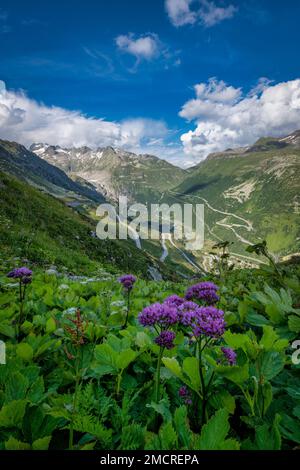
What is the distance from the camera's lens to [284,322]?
126 inches

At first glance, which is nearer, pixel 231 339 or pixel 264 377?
pixel 264 377

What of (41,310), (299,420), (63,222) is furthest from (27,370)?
(63,222)

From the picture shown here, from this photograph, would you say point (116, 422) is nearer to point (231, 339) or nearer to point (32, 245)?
point (231, 339)

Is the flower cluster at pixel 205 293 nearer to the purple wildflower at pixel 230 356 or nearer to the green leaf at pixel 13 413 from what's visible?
the purple wildflower at pixel 230 356

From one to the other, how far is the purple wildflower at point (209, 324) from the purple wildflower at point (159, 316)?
0.85 feet

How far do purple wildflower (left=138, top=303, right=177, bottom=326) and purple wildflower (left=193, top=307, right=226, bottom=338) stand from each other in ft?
0.85

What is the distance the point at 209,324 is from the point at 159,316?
49 cm

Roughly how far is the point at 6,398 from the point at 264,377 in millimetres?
1712

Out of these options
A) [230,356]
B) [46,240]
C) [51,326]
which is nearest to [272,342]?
[230,356]

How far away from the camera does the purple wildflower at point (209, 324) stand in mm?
2164

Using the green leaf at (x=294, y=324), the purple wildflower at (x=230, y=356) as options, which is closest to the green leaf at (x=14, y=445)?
the purple wildflower at (x=230, y=356)

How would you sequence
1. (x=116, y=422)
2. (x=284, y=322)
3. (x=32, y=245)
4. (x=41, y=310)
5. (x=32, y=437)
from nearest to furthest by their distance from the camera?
(x=32, y=437) < (x=116, y=422) < (x=284, y=322) < (x=41, y=310) < (x=32, y=245)

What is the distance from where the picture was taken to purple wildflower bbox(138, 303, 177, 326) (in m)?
2.51

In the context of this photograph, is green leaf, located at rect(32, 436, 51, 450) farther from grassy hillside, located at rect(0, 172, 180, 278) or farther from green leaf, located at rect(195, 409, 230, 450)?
grassy hillside, located at rect(0, 172, 180, 278)
